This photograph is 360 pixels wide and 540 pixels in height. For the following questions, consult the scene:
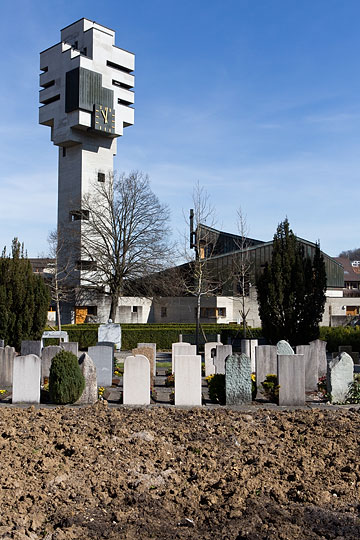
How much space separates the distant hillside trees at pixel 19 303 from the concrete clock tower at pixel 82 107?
2369 cm

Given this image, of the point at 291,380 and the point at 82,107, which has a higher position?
the point at 82,107

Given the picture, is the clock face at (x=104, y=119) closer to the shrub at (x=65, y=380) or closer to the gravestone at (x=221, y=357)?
the gravestone at (x=221, y=357)

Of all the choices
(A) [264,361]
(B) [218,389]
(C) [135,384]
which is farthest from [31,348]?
(A) [264,361]

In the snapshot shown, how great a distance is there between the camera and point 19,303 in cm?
1956

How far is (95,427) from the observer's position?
8469 mm

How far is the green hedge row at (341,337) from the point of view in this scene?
25.8 m

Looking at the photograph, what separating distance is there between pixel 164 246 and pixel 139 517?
123 ft

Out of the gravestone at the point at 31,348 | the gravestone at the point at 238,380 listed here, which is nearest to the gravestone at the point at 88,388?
the gravestone at the point at 238,380

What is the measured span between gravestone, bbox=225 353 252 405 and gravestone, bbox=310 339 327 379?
14.8ft

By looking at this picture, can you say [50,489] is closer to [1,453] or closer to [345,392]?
[1,453]

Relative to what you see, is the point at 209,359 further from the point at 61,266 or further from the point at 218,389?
the point at 61,266

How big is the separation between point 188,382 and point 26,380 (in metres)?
3.61

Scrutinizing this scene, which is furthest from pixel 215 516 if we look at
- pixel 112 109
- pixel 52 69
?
pixel 52 69

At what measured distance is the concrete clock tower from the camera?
46219 mm
